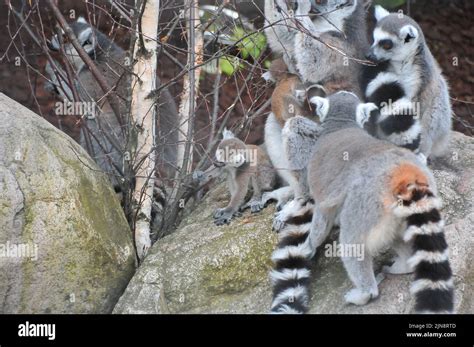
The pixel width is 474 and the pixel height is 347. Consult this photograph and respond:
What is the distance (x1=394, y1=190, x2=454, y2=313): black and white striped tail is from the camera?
4.19m

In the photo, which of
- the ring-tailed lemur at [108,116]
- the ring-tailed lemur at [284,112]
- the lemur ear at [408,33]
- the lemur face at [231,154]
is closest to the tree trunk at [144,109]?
the ring-tailed lemur at [108,116]

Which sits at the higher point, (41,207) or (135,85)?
(135,85)

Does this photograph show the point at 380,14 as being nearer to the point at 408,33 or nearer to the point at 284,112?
the point at 408,33

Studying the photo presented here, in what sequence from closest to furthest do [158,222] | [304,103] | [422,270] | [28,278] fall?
[422,270] < [28,278] < [304,103] < [158,222]

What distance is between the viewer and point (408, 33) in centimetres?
563

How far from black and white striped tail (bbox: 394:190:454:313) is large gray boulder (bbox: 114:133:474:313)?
0.55m

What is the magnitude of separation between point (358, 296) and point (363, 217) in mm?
500

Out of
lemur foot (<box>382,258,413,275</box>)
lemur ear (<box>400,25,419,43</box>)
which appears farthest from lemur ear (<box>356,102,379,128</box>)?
lemur foot (<box>382,258,413,275</box>)

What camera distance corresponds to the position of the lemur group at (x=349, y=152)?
Answer: 436 centimetres

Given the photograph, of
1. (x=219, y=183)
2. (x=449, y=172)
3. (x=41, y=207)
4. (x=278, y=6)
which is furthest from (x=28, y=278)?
(x=449, y=172)

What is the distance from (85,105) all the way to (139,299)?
166cm

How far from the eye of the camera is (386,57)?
574cm

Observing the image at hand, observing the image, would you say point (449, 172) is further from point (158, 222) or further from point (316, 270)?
point (158, 222)

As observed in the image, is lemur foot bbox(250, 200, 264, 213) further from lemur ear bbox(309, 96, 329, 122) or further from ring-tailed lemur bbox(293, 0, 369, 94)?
ring-tailed lemur bbox(293, 0, 369, 94)
